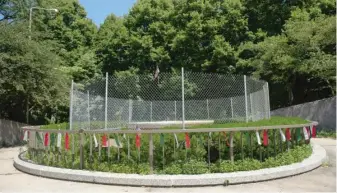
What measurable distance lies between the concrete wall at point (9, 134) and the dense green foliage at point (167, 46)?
1484 mm

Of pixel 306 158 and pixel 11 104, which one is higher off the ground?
pixel 11 104

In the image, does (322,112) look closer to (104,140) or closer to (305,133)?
(305,133)

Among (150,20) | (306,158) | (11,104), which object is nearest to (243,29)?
(150,20)

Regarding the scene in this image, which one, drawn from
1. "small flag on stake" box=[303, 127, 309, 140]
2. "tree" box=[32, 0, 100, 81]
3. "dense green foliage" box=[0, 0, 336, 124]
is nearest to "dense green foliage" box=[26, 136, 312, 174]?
"small flag on stake" box=[303, 127, 309, 140]

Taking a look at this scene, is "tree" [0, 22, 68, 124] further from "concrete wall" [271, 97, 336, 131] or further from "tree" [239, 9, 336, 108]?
"concrete wall" [271, 97, 336, 131]

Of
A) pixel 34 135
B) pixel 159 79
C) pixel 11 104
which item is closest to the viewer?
pixel 34 135

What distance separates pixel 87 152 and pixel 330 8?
27123 millimetres

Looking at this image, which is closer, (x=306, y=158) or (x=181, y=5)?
(x=306, y=158)

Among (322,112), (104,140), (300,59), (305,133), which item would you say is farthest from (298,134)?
(300,59)

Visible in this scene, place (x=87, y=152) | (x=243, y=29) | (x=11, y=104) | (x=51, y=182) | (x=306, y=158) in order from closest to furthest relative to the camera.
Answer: (x=51, y=182) < (x=87, y=152) < (x=306, y=158) < (x=11, y=104) < (x=243, y=29)

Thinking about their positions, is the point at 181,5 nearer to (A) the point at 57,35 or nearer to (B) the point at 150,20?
(B) the point at 150,20

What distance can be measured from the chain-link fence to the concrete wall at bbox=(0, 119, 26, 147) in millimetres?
4470

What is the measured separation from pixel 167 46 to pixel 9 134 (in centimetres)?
1950

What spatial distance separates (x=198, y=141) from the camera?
804 centimetres
